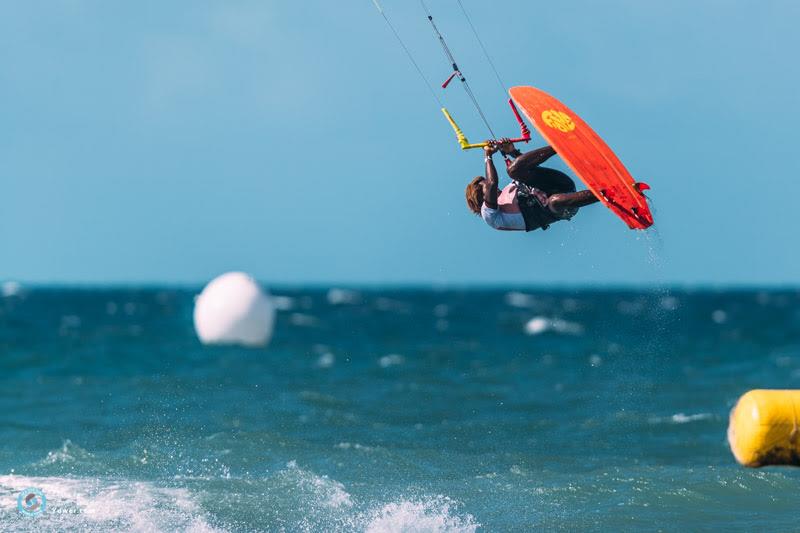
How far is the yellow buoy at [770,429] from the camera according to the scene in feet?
29.7

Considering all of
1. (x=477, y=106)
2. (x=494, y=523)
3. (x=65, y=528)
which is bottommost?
(x=65, y=528)

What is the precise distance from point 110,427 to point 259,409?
2.98m

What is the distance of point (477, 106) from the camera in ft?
37.4

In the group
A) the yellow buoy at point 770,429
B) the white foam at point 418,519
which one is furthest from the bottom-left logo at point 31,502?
the yellow buoy at point 770,429

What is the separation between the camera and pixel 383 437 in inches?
723

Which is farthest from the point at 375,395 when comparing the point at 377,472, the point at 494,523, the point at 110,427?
the point at 494,523

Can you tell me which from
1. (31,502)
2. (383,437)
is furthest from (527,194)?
(383,437)

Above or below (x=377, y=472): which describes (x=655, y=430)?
above

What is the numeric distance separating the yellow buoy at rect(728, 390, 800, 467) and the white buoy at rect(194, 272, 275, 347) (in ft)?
13.2

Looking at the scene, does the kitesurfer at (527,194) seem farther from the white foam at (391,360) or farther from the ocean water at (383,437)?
the white foam at (391,360)

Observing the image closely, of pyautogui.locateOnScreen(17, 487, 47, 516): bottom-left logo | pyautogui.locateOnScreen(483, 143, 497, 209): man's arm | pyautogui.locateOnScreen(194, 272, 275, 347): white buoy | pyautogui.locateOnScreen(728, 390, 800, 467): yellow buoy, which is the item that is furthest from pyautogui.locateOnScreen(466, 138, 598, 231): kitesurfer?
pyautogui.locateOnScreen(17, 487, 47, 516): bottom-left logo

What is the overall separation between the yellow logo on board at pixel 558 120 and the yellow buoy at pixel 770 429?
3.85 m

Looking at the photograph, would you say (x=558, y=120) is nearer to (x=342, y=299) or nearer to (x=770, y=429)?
(x=770, y=429)

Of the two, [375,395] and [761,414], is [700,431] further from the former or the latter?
[761,414]
